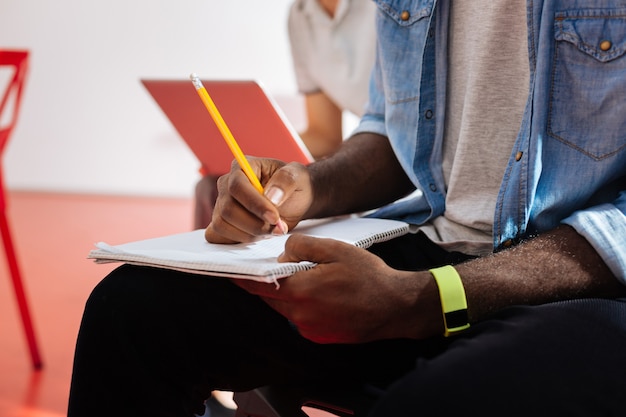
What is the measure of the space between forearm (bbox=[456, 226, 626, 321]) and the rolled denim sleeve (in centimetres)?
1

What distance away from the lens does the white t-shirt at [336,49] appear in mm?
1920

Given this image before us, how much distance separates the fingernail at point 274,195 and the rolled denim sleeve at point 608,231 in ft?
1.11

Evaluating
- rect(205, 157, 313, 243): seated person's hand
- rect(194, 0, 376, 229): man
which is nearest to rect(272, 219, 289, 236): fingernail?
rect(205, 157, 313, 243): seated person's hand

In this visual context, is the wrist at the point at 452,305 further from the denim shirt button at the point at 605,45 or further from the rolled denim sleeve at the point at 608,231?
the denim shirt button at the point at 605,45

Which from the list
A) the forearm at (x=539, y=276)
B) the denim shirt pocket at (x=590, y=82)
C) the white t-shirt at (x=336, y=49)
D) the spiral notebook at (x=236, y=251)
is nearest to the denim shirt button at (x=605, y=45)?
the denim shirt pocket at (x=590, y=82)

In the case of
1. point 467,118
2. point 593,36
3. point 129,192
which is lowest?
point 129,192

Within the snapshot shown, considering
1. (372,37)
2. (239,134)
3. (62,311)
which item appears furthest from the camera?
(62,311)

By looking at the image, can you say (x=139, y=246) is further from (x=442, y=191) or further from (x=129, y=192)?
(x=129, y=192)

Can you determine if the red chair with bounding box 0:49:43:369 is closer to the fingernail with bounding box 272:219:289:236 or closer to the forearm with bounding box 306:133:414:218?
the forearm with bounding box 306:133:414:218

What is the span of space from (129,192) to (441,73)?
3427 millimetres

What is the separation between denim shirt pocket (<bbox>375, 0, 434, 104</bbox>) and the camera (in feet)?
3.69

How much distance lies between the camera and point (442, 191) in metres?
1.10

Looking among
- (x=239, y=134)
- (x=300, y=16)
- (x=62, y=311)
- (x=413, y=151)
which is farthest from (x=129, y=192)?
(x=413, y=151)

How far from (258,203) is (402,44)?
40 cm
